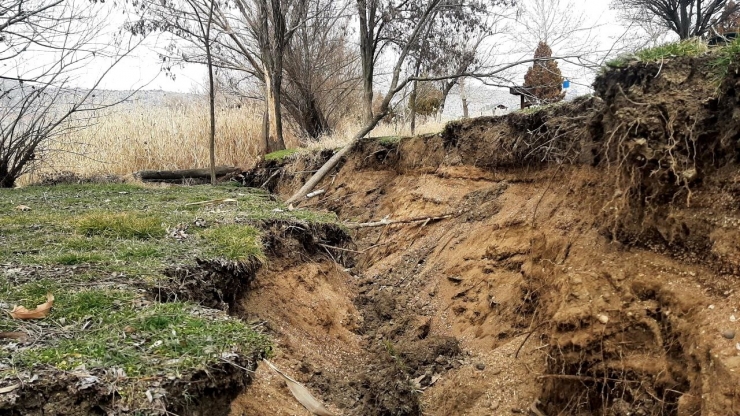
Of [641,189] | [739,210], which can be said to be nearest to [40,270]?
[641,189]

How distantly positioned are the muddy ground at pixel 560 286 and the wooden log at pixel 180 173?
9076 millimetres

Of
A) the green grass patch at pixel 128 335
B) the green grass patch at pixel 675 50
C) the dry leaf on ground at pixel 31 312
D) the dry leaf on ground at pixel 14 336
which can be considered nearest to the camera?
the green grass patch at pixel 128 335

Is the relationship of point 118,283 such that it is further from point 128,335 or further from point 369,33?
point 369,33

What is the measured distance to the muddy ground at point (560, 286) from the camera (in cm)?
325

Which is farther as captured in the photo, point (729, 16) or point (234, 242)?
point (729, 16)

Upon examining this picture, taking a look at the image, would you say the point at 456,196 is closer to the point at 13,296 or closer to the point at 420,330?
the point at 420,330

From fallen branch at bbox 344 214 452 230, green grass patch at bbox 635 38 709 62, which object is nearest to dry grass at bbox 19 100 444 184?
fallen branch at bbox 344 214 452 230

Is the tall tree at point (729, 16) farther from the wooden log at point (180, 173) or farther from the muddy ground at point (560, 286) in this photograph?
the wooden log at point (180, 173)

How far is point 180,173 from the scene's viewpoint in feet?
49.1

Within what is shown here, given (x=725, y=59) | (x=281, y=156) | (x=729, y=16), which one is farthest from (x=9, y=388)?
(x=729, y=16)

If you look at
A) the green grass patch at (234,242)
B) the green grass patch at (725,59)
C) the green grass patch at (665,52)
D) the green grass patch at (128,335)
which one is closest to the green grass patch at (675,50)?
the green grass patch at (665,52)

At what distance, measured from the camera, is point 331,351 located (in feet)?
16.8

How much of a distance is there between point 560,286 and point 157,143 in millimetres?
14621

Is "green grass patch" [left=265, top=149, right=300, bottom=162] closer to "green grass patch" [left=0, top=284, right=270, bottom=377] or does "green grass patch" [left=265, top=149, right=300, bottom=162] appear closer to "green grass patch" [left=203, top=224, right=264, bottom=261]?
"green grass patch" [left=203, top=224, right=264, bottom=261]
